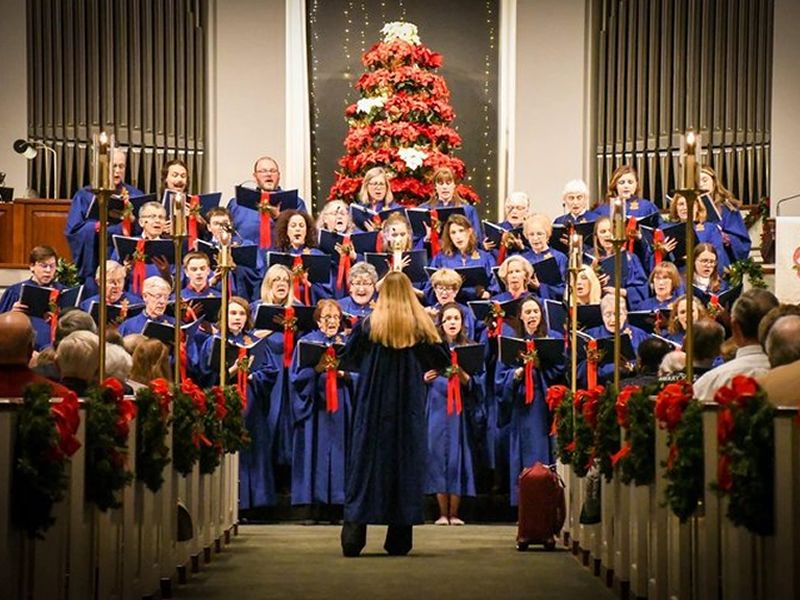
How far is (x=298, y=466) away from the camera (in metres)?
11.0

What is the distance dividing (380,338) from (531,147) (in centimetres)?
868

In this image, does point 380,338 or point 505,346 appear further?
point 505,346

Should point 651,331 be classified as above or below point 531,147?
Answer: below

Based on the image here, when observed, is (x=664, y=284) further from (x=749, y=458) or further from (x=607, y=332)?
(x=749, y=458)

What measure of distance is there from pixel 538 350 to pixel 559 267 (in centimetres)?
127

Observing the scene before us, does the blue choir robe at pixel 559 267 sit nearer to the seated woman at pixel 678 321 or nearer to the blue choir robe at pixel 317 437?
the seated woman at pixel 678 321

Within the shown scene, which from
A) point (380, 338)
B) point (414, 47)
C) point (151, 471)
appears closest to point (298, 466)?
point (380, 338)

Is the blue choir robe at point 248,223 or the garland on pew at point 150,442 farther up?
the blue choir robe at point 248,223

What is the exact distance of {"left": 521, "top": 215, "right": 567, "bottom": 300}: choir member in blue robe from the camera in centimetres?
1192

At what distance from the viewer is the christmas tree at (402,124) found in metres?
14.9

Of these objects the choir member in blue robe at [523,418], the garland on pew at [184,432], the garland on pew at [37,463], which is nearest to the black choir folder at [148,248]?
the choir member in blue robe at [523,418]

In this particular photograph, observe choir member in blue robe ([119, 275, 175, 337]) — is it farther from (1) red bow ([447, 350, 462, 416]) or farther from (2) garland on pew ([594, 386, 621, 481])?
(2) garland on pew ([594, 386, 621, 481])

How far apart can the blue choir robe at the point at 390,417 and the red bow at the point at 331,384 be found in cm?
195

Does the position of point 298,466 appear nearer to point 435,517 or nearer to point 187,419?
point 435,517
